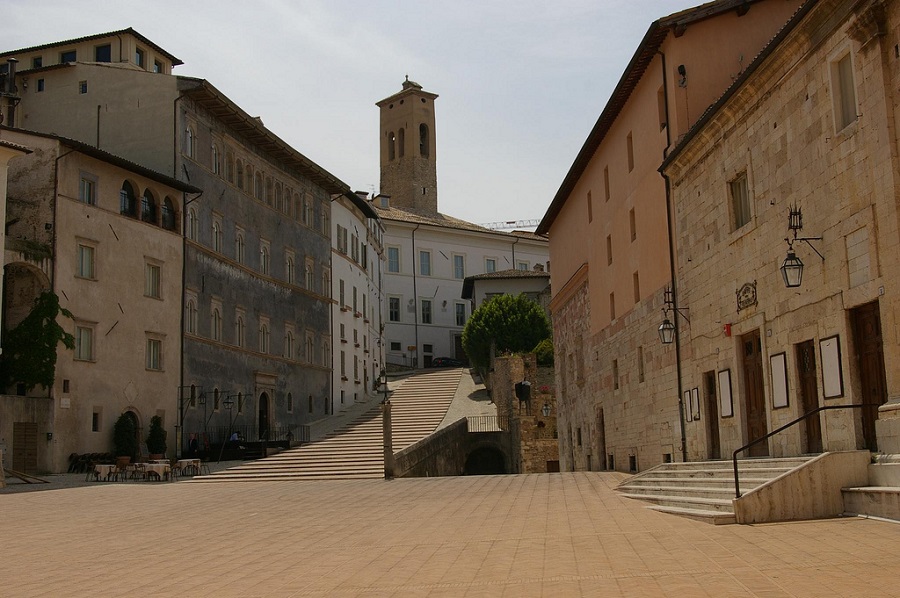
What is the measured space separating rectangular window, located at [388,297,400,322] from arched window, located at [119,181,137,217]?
42.1 meters

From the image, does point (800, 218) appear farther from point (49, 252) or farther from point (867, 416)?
point (49, 252)

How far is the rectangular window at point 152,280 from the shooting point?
3556 centimetres

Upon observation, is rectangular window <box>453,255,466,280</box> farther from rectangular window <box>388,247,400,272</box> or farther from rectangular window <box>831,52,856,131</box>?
rectangular window <box>831,52,856,131</box>

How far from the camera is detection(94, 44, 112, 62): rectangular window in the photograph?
148 feet

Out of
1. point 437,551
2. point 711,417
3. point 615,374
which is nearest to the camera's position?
point 437,551

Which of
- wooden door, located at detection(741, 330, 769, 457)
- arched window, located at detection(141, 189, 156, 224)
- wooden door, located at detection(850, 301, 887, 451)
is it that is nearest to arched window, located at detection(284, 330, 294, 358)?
arched window, located at detection(141, 189, 156, 224)

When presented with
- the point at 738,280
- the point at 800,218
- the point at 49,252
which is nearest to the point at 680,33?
the point at 738,280

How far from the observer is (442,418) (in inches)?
1807

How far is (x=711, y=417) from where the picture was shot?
70.9 ft

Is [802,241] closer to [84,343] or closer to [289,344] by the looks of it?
[84,343]

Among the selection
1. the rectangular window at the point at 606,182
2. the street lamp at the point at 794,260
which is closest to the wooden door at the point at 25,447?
the rectangular window at the point at 606,182

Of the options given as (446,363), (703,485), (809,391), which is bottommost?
(703,485)

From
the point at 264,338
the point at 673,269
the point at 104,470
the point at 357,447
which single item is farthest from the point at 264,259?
the point at 673,269

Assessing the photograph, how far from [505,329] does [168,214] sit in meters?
26.9
